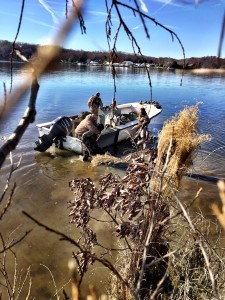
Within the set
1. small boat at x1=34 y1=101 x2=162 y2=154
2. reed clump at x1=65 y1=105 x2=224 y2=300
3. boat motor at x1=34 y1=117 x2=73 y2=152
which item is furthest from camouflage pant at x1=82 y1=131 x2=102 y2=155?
reed clump at x1=65 y1=105 x2=224 y2=300

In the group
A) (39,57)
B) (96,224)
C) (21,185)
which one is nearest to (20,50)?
(39,57)

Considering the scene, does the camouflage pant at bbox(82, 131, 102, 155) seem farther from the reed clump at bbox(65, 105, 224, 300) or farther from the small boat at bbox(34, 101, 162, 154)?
the reed clump at bbox(65, 105, 224, 300)

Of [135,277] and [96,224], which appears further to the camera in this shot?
[96,224]

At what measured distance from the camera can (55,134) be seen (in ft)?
38.4

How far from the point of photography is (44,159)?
11695 millimetres

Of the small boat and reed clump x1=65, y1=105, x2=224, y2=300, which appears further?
the small boat

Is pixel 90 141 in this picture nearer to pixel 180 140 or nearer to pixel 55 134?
pixel 55 134

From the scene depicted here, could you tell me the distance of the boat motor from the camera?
11.5 metres

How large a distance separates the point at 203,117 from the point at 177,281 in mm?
17128

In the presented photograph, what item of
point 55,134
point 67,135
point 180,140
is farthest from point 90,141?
point 180,140

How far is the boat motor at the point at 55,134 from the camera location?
37.7ft

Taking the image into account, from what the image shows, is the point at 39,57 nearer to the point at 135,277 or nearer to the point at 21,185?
the point at 135,277

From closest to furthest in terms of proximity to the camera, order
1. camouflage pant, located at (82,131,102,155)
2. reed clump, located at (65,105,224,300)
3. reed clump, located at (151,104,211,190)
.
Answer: reed clump, located at (65,105,224,300) → reed clump, located at (151,104,211,190) → camouflage pant, located at (82,131,102,155)

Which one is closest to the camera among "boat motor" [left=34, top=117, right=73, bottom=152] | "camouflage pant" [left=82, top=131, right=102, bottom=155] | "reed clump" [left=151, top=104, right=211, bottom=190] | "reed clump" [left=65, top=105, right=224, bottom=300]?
"reed clump" [left=65, top=105, right=224, bottom=300]
